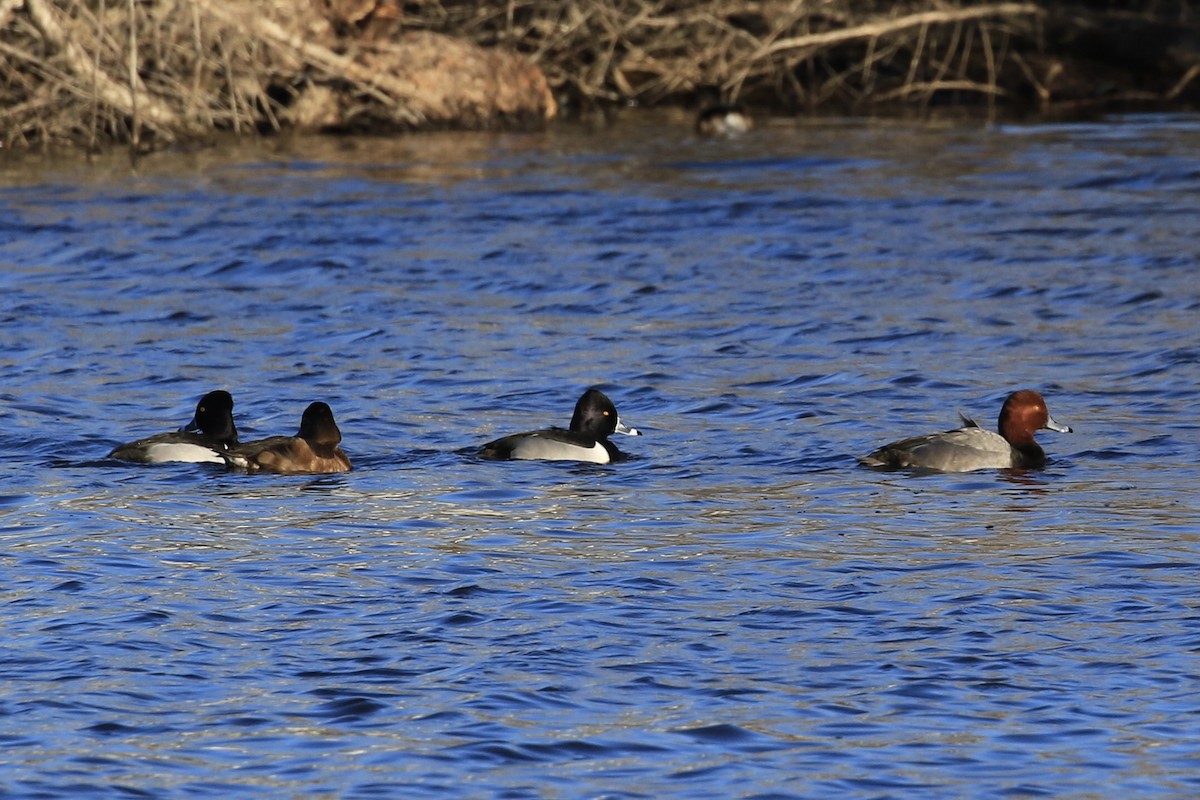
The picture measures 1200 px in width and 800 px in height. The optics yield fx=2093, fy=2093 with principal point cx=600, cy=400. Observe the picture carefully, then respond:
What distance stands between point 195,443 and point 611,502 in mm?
2475

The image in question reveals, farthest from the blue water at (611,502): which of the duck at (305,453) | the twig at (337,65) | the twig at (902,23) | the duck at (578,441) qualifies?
the twig at (902,23)

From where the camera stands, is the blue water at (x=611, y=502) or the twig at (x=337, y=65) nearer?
the blue water at (x=611, y=502)

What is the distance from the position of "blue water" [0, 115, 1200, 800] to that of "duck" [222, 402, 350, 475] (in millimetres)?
118

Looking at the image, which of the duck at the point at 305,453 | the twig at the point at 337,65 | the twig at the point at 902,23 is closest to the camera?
the duck at the point at 305,453

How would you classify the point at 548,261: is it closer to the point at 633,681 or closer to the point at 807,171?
the point at 807,171

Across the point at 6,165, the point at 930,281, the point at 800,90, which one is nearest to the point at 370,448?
the point at 930,281

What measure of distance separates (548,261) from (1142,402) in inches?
292

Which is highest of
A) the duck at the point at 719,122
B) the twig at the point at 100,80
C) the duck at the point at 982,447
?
the twig at the point at 100,80

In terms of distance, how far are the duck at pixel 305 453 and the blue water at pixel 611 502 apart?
0.39 feet

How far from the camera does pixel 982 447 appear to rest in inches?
472

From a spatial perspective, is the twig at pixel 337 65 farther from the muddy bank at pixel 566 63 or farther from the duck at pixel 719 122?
the duck at pixel 719 122

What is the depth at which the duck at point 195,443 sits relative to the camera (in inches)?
Result: 461

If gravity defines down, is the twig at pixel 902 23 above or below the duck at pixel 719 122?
above

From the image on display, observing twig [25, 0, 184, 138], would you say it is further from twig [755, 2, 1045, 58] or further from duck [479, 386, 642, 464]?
duck [479, 386, 642, 464]
